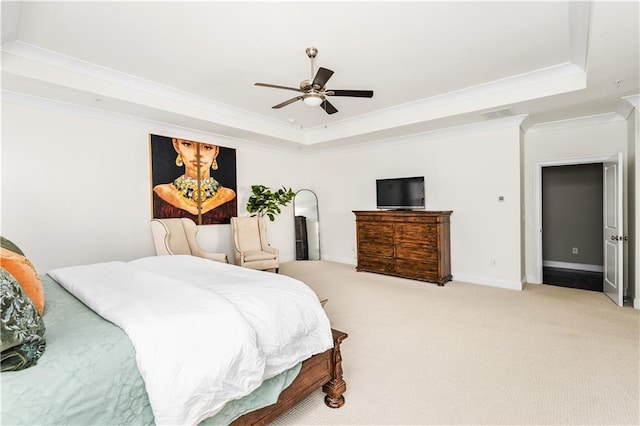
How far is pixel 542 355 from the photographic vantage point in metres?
2.75

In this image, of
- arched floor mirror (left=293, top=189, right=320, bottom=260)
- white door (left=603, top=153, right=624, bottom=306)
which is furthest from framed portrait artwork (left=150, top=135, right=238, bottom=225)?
white door (left=603, top=153, right=624, bottom=306)

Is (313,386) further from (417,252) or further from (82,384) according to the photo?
(417,252)

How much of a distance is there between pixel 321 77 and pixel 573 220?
6270mm

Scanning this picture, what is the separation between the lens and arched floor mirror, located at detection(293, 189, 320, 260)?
720cm

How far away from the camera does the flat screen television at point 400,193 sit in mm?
5648

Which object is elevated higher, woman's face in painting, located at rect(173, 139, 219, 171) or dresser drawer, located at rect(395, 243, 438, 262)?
woman's face in painting, located at rect(173, 139, 219, 171)

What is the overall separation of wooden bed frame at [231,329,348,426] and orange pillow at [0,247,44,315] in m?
1.24

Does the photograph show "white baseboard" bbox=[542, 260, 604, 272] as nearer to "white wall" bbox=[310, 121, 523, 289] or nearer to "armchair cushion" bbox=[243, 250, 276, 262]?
"white wall" bbox=[310, 121, 523, 289]

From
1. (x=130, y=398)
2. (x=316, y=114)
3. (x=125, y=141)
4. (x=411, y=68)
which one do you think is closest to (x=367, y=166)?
(x=316, y=114)

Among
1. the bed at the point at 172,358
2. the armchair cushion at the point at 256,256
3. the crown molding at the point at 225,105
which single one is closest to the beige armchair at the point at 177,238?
the armchair cushion at the point at 256,256

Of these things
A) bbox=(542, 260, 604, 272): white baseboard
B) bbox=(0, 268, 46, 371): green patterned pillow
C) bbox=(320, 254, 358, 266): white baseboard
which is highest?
bbox=(0, 268, 46, 371): green patterned pillow

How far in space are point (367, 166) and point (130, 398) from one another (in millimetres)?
5738

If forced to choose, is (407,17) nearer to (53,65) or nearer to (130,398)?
(130,398)

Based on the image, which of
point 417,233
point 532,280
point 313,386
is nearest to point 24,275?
point 313,386
